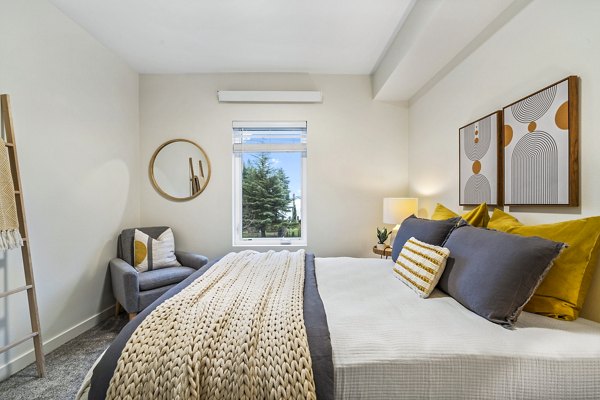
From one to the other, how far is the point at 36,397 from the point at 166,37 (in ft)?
9.48

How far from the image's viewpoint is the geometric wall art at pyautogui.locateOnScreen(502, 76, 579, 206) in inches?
50.4

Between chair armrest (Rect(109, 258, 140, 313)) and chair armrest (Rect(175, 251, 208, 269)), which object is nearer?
chair armrest (Rect(109, 258, 140, 313))

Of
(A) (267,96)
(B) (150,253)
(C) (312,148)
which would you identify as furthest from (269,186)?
(B) (150,253)

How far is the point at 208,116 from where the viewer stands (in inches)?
124

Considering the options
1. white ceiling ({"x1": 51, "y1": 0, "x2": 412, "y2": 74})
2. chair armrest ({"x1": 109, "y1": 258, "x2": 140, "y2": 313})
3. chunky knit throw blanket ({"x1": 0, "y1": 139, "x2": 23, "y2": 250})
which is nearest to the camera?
chunky knit throw blanket ({"x1": 0, "y1": 139, "x2": 23, "y2": 250})

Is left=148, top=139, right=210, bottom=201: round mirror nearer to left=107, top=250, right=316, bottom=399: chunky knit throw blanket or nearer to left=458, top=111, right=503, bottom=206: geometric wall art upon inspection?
left=107, top=250, right=316, bottom=399: chunky knit throw blanket

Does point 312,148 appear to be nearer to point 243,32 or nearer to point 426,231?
point 243,32

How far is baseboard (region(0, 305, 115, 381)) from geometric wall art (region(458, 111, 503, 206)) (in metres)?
3.43

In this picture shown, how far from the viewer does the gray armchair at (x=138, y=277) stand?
220cm

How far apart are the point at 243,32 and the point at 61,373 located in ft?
9.83

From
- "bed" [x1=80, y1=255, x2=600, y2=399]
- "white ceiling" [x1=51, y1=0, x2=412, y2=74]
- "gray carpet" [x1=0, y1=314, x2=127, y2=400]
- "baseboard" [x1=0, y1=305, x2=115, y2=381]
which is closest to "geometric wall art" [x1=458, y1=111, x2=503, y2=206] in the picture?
"bed" [x1=80, y1=255, x2=600, y2=399]

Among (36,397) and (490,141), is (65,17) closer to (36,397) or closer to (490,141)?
(36,397)

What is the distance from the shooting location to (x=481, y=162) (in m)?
1.90

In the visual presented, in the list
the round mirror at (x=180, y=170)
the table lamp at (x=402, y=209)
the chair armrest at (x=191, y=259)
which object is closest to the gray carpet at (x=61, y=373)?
the chair armrest at (x=191, y=259)
